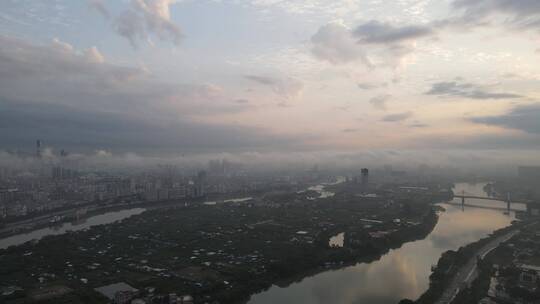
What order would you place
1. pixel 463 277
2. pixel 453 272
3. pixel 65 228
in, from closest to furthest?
pixel 463 277 < pixel 453 272 < pixel 65 228

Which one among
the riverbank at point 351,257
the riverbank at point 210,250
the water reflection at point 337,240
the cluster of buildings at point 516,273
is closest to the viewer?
the cluster of buildings at point 516,273

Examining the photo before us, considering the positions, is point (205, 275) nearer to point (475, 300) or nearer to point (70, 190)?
point (475, 300)

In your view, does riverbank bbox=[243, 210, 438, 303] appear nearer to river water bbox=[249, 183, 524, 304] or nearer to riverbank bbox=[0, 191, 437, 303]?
riverbank bbox=[0, 191, 437, 303]

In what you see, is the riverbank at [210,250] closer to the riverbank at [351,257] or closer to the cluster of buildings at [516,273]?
the riverbank at [351,257]

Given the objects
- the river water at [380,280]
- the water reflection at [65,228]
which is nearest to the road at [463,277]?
the river water at [380,280]

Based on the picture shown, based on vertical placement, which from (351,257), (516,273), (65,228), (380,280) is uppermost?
(516,273)

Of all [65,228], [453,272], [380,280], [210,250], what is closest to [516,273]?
[453,272]

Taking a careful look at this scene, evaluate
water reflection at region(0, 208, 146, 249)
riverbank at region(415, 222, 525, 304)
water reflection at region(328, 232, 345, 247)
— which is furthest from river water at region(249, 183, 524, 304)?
water reflection at region(0, 208, 146, 249)

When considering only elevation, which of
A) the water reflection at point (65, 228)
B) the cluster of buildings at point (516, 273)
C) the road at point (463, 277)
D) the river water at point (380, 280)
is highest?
the cluster of buildings at point (516, 273)

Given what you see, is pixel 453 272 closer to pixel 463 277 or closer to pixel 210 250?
pixel 463 277
